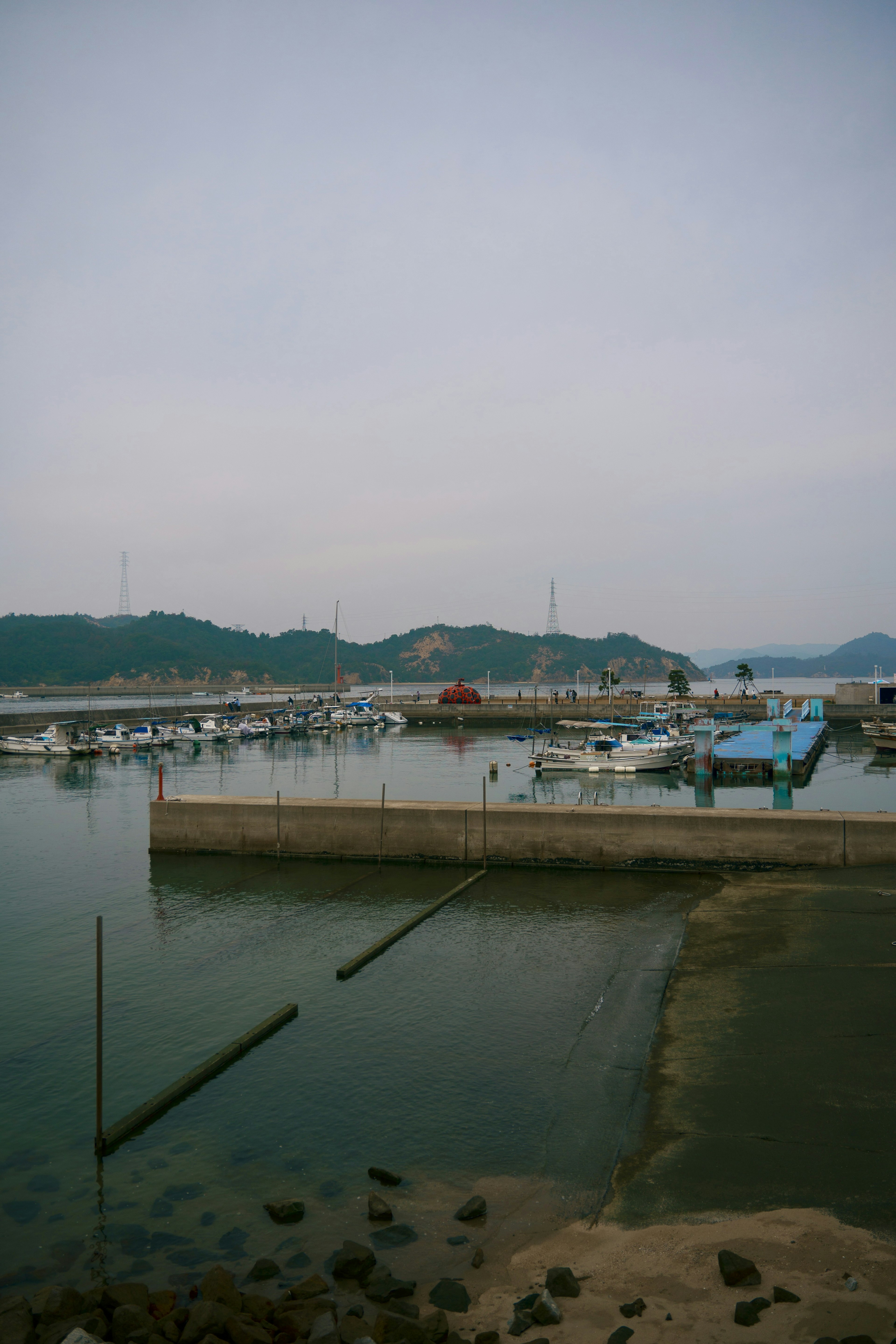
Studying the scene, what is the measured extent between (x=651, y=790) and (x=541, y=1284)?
4517 cm

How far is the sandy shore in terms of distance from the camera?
6773 mm

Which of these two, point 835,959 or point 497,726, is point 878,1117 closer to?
point 835,959

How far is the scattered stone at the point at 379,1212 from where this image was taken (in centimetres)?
943

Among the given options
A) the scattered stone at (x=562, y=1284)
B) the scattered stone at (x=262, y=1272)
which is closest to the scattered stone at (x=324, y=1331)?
the scattered stone at (x=262, y=1272)

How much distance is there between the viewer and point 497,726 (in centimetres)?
10475

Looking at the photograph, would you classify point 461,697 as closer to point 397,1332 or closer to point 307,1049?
point 307,1049

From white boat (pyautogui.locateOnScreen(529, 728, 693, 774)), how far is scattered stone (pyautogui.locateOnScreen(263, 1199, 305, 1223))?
51.0 m

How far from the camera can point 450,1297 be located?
301 inches

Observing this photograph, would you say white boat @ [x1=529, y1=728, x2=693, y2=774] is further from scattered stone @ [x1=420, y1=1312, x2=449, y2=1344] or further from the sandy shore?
scattered stone @ [x1=420, y1=1312, x2=449, y2=1344]

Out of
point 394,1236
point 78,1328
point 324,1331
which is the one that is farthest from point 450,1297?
point 78,1328

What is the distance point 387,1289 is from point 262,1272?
1.46m

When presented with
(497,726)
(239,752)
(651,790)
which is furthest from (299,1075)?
(497,726)

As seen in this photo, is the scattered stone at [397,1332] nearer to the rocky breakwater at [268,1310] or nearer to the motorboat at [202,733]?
the rocky breakwater at [268,1310]

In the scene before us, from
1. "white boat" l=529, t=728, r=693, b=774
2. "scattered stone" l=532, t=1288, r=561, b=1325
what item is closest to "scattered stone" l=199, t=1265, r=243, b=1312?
"scattered stone" l=532, t=1288, r=561, b=1325
